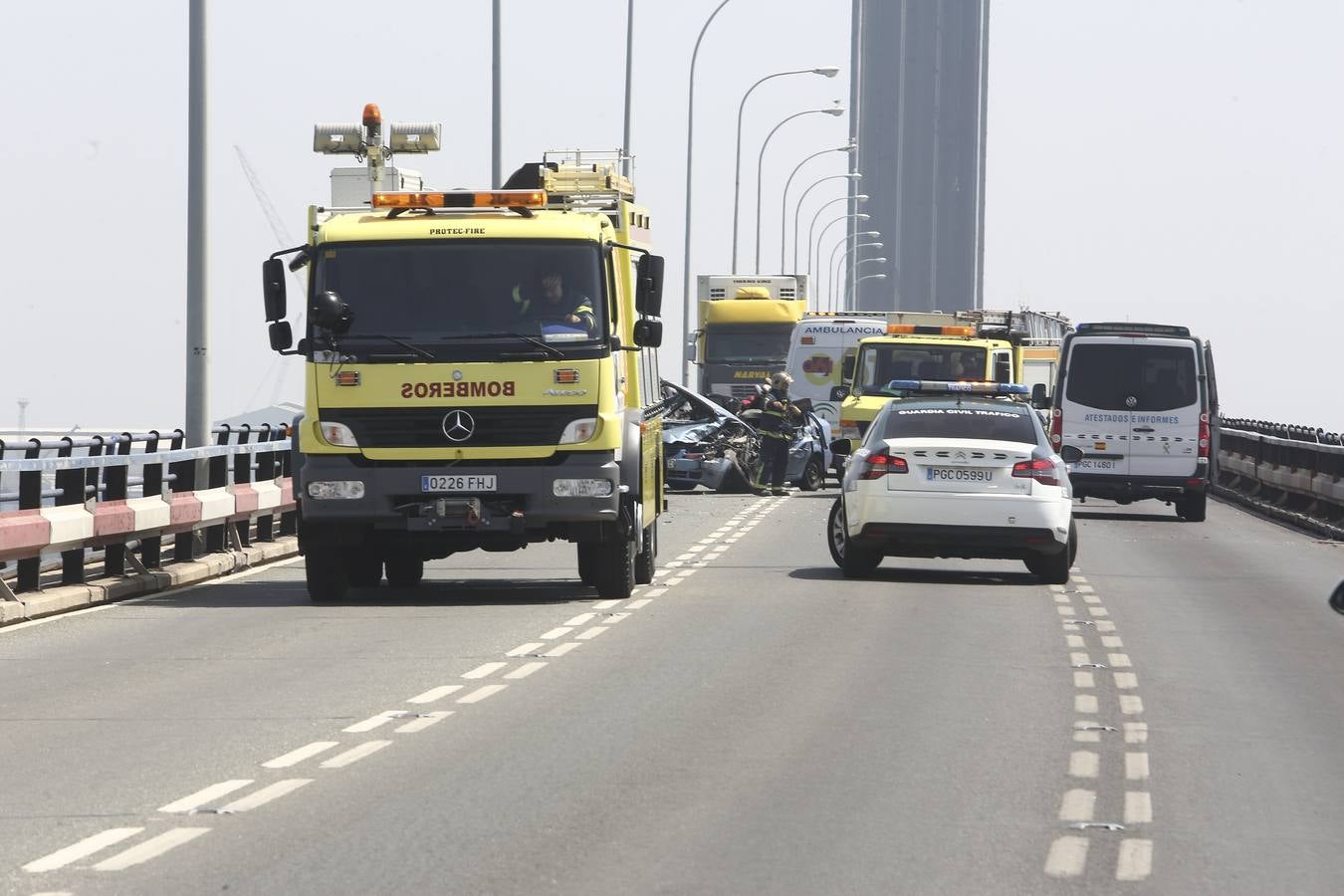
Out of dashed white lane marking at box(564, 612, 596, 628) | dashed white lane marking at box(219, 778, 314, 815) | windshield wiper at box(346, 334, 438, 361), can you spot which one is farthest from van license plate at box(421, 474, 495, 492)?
dashed white lane marking at box(219, 778, 314, 815)

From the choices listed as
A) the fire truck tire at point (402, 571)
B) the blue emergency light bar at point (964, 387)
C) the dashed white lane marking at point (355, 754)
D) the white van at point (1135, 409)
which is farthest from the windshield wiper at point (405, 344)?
the white van at point (1135, 409)

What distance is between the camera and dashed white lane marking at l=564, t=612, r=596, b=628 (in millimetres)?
16031

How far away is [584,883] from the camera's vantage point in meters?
7.08

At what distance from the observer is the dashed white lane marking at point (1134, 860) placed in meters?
7.35

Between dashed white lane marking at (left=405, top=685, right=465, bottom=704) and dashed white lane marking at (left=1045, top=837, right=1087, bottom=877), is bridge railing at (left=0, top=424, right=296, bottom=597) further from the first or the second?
dashed white lane marking at (left=1045, top=837, right=1087, bottom=877)

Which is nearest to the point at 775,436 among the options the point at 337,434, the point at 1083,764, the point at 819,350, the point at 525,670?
the point at 819,350

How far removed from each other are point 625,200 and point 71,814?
11779 millimetres

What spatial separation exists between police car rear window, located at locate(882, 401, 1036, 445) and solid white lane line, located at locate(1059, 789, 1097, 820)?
35.8ft

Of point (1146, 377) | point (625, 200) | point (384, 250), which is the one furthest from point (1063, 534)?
point (1146, 377)

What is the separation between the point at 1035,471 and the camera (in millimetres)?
19531

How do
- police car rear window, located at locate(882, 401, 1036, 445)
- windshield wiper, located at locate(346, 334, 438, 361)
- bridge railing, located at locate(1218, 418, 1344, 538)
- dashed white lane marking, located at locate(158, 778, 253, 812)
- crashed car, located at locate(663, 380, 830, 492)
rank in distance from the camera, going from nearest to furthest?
dashed white lane marking, located at locate(158, 778, 253, 812), windshield wiper, located at locate(346, 334, 438, 361), police car rear window, located at locate(882, 401, 1036, 445), bridge railing, located at locate(1218, 418, 1344, 538), crashed car, located at locate(663, 380, 830, 492)

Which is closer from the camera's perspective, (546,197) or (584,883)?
(584,883)

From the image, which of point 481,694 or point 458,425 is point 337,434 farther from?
point 481,694

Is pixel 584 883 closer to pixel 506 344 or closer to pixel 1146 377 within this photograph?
pixel 506 344
